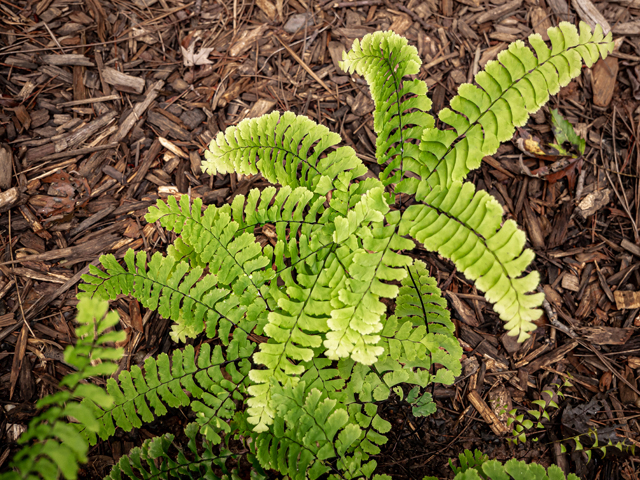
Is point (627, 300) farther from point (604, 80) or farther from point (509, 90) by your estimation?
point (509, 90)

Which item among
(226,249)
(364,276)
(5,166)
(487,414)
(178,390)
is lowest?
(487,414)

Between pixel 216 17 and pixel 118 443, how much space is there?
332cm

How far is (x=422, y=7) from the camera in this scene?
3422 mm

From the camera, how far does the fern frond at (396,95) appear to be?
2.23 m

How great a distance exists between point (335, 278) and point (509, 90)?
129 cm

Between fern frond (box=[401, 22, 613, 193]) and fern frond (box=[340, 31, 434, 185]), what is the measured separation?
132mm

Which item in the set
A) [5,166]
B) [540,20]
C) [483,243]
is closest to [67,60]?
[5,166]

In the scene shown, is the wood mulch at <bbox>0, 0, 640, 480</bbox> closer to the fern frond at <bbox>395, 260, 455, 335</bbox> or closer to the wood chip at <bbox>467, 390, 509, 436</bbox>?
the wood chip at <bbox>467, 390, 509, 436</bbox>

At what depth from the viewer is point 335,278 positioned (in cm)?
209

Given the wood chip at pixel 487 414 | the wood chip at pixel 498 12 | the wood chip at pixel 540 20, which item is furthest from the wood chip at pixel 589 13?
the wood chip at pixel 487 414

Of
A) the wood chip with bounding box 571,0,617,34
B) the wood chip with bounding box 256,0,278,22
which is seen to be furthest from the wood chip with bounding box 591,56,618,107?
the wood chip with bounding box 256,0,278,22

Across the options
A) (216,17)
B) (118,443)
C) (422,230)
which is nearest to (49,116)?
(216,17)

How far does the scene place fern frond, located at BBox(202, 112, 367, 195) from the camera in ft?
7.93

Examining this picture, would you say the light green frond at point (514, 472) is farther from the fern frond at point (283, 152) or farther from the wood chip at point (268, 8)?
the wood chip at point (268, 8)
